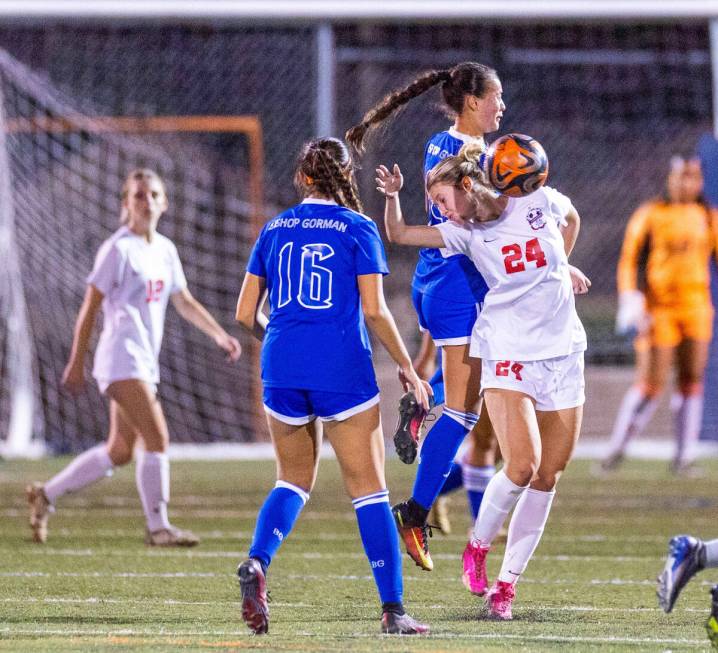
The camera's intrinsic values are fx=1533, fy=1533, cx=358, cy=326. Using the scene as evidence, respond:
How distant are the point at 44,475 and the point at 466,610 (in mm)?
7359

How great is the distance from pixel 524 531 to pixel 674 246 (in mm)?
8498

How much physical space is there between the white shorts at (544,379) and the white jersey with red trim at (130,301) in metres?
2.97

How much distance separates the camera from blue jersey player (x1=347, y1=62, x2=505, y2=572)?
6.20 meters

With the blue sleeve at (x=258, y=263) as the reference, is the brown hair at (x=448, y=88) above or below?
above

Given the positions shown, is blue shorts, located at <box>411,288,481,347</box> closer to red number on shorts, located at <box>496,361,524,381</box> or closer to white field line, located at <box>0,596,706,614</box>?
red number on shorts, located at <box>496,361,524,381</box>

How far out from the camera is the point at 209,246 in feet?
49.9

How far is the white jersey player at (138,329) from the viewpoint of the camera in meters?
8.05

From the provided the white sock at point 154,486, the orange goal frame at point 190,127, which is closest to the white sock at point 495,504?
the white sock at point 154,486

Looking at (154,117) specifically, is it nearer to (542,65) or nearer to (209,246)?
(209,246)

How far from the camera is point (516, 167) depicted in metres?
5.58

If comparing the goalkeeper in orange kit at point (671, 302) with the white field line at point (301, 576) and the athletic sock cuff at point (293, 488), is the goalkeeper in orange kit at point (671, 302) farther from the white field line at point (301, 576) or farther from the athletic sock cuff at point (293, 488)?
the athletic sock cuff at point (293, 488)

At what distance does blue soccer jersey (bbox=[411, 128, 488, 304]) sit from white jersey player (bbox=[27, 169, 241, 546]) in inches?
74.0

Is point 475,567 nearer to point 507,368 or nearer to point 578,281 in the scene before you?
point 507,368

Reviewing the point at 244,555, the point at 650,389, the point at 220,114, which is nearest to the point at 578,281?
the point at 244,555
